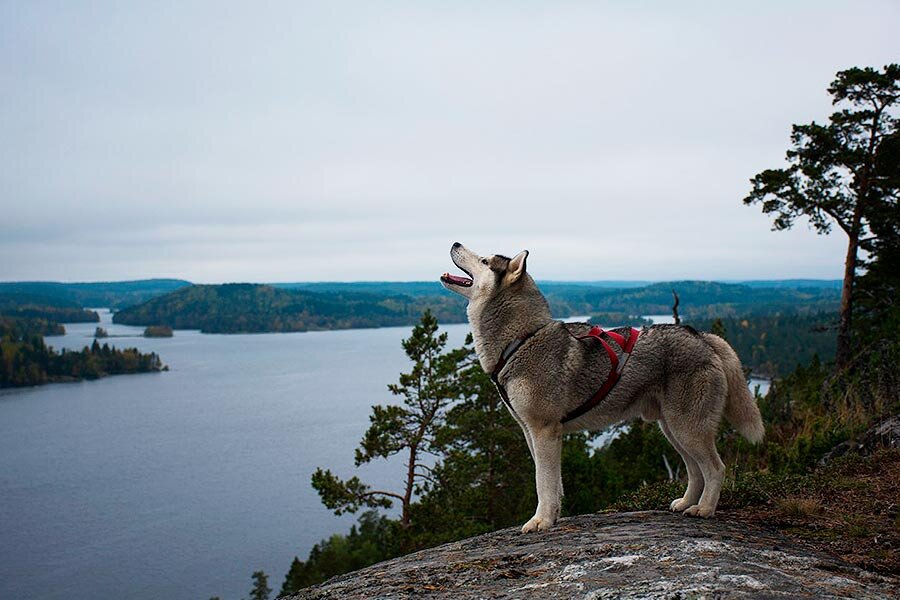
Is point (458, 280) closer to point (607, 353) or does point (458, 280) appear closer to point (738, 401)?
point (607, 353)

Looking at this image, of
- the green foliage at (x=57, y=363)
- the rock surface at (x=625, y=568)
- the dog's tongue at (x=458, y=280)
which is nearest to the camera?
the rock surface at (x=625, y=568)

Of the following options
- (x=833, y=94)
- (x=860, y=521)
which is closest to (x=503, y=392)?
(x=860, y=521)

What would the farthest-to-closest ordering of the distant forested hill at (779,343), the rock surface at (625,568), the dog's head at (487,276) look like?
the distant forested hill at (779,343) < the dog's head at (487,276) < the rock surface at (625,568)

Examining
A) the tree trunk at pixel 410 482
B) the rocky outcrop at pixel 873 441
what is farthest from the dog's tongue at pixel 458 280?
the tree trunk at pixel 410 482

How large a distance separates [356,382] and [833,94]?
103008mm

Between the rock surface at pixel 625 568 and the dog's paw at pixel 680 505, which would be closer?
the rock surface at pixel 625 568

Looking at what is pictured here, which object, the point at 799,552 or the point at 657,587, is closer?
the point at 657,587

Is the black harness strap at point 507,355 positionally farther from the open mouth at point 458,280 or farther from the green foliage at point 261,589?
the green foliage at point 261,589

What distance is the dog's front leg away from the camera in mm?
5789

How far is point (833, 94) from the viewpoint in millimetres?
19953

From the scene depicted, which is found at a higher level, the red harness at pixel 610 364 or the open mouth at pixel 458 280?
the open mouth at pixel 458 280

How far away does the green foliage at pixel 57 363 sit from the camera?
13600 cm

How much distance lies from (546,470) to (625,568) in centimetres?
165

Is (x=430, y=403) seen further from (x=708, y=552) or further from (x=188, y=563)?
(x=188, y=563)
